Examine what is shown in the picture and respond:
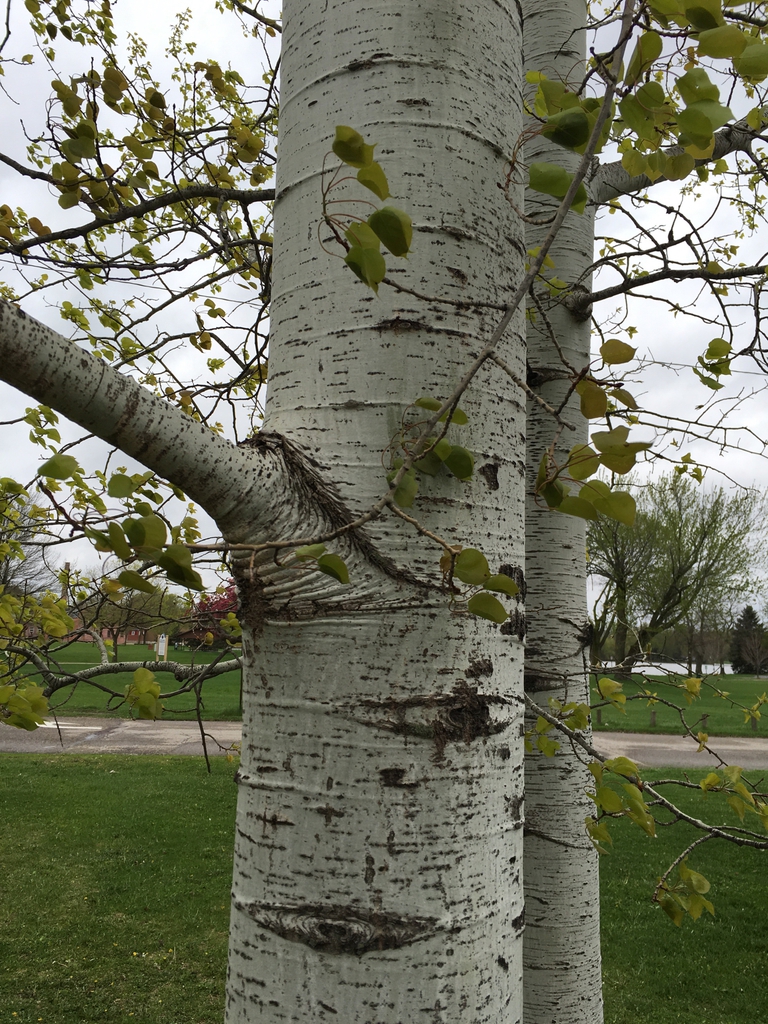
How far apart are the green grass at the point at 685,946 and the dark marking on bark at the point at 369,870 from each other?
4.35 m

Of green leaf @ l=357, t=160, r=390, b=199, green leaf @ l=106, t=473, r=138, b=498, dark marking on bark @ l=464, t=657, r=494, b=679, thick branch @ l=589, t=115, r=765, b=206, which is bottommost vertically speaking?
dark marking on bark @ l=464, t=657, r=494, b=679

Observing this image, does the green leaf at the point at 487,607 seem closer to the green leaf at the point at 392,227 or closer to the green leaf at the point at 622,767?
the green leaf at the point at 392,227

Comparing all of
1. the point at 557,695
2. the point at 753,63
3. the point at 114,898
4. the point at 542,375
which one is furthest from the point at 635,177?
the point at 114,898

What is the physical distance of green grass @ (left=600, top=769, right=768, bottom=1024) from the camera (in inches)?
183

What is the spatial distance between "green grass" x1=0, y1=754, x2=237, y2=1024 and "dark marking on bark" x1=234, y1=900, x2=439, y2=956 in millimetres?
4547

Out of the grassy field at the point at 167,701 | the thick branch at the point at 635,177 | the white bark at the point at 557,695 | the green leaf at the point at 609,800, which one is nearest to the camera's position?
the green leaf at the point at 609,800

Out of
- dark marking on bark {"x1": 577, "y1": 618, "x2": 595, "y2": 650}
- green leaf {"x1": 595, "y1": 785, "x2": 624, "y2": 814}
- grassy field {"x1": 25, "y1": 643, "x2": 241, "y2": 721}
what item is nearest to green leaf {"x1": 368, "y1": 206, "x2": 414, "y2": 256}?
green leaf {"x1": 595, "y1": 785, "x2": 624, "y2": 814}

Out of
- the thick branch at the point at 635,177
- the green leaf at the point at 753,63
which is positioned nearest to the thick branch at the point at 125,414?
the green leaf at the point at 753,63

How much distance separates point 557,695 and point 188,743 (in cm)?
1328

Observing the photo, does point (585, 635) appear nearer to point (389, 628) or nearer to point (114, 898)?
point (389, 628)

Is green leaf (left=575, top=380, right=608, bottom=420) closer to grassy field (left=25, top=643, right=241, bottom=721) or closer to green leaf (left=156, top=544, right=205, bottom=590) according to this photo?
green leaf (left=156, top=544, right=205, bottom=590)

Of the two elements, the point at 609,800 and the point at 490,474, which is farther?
the point at 609,800

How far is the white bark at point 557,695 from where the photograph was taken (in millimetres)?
1888

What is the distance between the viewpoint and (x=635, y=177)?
243 cm
